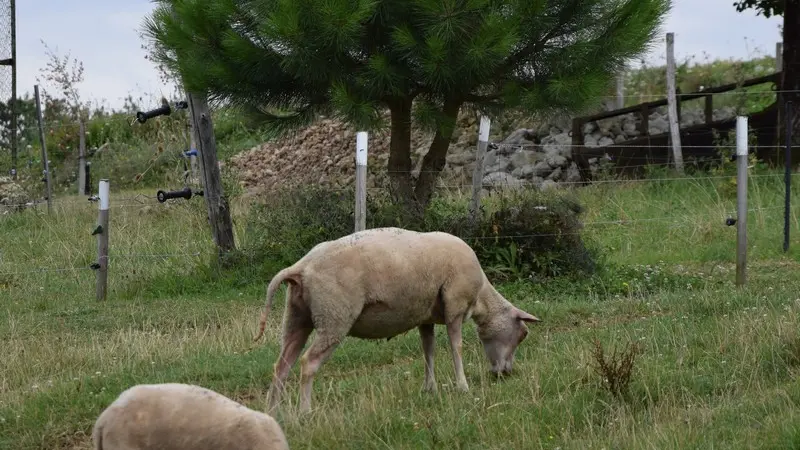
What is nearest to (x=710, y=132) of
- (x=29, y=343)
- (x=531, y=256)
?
(x=531, y=256)

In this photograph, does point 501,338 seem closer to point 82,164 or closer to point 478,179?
point 478,179

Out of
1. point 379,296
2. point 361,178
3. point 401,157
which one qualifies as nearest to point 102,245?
point 361,178

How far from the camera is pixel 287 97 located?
1247 cm

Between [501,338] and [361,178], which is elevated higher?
[361,178]

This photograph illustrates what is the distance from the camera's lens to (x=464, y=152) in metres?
21.2

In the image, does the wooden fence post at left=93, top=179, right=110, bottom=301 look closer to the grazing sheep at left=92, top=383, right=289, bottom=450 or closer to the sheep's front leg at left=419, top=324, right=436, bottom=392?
the sheep's front leg at left=419, top=324, right=436, bottom=392

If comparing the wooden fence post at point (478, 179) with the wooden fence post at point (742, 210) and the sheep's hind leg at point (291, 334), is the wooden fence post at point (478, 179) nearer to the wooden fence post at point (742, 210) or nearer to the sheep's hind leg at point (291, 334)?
the wooden fence post at point (742, 210)

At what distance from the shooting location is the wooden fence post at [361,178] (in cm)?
1066

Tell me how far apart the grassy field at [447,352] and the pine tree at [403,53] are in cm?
204

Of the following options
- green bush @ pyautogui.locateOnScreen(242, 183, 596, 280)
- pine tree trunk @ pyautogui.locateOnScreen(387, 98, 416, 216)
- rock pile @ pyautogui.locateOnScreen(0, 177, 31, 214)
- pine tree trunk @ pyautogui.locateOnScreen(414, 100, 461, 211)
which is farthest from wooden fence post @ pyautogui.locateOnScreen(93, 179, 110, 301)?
rock pile @ pyautogui.locateOnScreen(0, 177, 31, 214)

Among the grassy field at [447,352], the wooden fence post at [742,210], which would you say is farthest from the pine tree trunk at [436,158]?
the wooden fence post at [742,210]

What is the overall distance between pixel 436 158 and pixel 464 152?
821cm

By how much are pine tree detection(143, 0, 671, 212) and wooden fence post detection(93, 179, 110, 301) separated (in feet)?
5.14

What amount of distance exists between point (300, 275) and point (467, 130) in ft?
52.7
